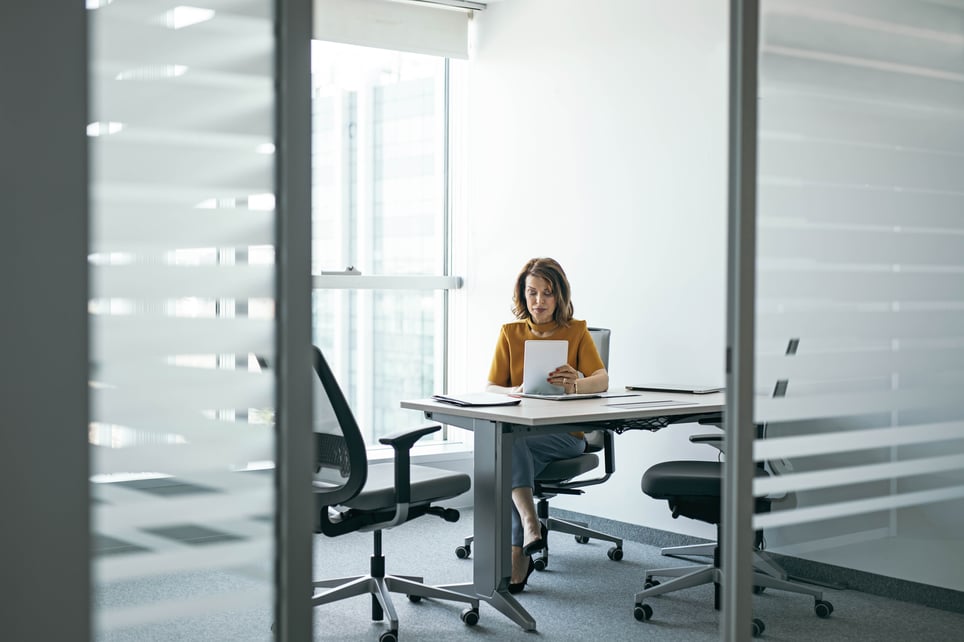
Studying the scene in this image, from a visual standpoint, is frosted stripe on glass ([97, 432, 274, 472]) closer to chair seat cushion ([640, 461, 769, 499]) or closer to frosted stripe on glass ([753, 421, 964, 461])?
frosted stripe on glass ([753, 421, 964, 461])

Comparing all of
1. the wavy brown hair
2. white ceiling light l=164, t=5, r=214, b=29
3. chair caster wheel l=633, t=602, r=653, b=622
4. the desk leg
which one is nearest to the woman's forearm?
the wavy brown hair

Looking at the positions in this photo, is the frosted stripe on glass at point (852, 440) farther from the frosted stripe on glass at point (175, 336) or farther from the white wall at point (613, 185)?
the white wall at point (613, 185)

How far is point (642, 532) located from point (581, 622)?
1.37 meters

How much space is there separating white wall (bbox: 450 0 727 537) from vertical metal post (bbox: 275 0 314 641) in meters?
3.27

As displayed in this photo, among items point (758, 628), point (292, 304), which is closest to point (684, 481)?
point (758, 628)

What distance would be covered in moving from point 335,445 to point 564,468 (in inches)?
50.2

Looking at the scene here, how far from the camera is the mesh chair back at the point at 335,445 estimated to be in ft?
11.1

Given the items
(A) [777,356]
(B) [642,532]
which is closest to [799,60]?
(A) [777,356]

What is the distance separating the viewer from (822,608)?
3.82 m

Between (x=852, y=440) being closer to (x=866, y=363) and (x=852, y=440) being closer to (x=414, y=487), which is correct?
(x=866, y=363)

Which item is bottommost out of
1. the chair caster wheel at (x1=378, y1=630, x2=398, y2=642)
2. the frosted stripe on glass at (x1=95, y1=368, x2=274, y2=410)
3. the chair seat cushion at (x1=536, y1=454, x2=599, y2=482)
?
the chair caster wheel at (x1=378, y1=630, x2=398, y2=642)

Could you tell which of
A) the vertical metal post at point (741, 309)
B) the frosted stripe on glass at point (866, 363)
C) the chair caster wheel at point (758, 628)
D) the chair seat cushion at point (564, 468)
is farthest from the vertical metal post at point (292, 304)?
the chair seat cushion at point (564, 468)

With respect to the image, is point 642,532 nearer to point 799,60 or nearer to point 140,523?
point 799,60

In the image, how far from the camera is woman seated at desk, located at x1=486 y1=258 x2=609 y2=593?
432cm
